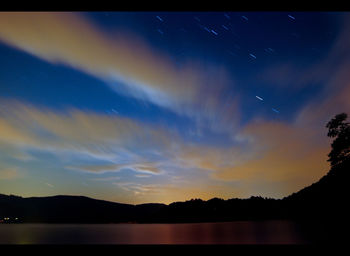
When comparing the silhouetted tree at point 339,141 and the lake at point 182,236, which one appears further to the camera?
the lake at point 182,236

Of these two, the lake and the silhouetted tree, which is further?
the lake

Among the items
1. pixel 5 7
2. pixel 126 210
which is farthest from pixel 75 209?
pixel 5 7

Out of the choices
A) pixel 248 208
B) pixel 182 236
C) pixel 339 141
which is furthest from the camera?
pixel 248 208

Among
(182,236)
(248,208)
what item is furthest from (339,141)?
(248,208)

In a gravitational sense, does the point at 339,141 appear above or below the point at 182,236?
above

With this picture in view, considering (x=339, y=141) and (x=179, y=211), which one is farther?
(x=179, y=211)

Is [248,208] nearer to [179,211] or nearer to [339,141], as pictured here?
[179,211]

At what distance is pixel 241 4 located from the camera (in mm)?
1533

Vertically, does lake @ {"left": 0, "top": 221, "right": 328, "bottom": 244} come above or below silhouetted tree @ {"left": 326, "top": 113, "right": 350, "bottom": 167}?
below

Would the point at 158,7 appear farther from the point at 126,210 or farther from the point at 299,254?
the point at 126,210

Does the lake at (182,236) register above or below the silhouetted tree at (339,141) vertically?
→ below

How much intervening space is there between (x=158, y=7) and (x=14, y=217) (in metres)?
190

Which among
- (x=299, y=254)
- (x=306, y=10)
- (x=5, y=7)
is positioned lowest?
(x=299, y=254)

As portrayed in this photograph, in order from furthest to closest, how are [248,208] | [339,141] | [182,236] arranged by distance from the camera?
[248,208], [182,236], [339,141]
